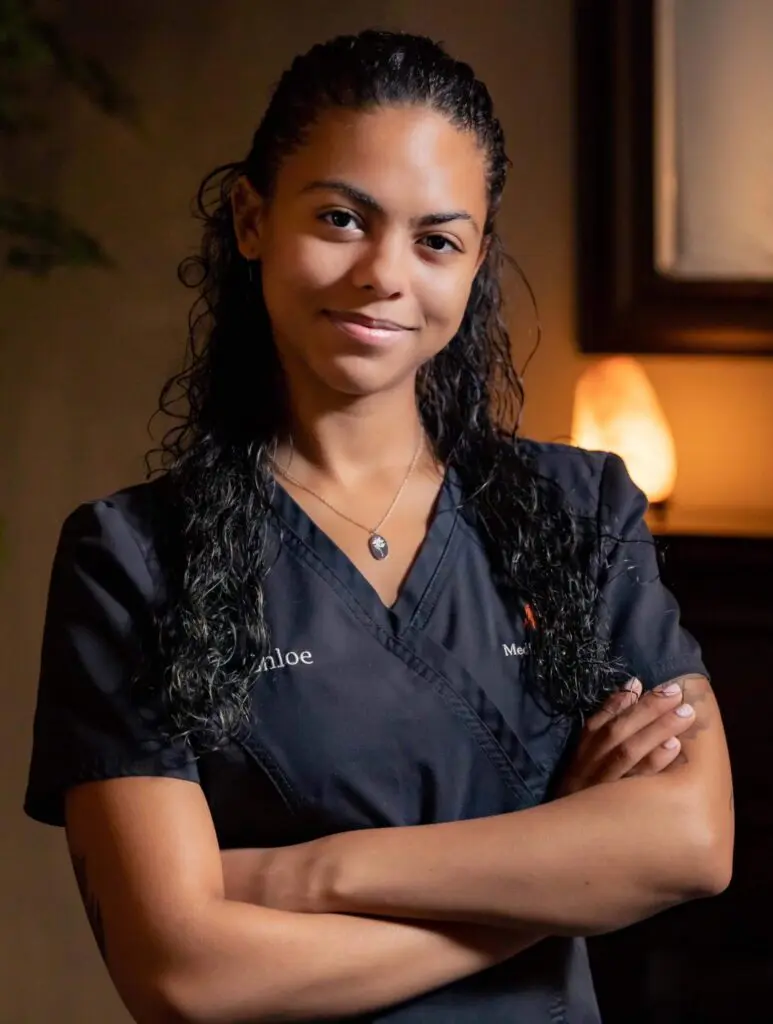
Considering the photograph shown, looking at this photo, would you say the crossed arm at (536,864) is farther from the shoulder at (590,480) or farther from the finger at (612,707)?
the shoulder at (590,480)

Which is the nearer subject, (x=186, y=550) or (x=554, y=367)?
(x=186, y=550)

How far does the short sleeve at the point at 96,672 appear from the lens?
1110 millimetres

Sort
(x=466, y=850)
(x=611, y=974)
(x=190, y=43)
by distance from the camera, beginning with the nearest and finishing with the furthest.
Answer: (x=466, y=850) → (x=611, y=974) → (x=190, y=43)

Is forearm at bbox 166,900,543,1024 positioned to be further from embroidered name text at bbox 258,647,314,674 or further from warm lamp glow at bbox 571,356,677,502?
warm lamp glow at bbox 571,356,677,502

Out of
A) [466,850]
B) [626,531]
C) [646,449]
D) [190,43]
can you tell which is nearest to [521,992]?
[466,850]

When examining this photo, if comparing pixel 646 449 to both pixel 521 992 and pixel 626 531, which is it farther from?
pixel 521 992

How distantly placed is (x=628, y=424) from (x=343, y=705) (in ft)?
2.60

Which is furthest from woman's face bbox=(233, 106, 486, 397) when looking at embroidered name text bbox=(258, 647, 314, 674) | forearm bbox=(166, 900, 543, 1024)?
forearm bbox=(166, 900, 543, 1024)

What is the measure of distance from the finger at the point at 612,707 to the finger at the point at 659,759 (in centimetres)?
5

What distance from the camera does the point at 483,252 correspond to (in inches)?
50.2

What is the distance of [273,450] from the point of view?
1.27 meters

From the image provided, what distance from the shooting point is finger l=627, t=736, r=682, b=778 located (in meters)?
1.16

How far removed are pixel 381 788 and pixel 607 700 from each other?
227 mm

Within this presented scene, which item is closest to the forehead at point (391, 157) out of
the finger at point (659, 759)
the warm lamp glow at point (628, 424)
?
the finger at point (659, 759)
